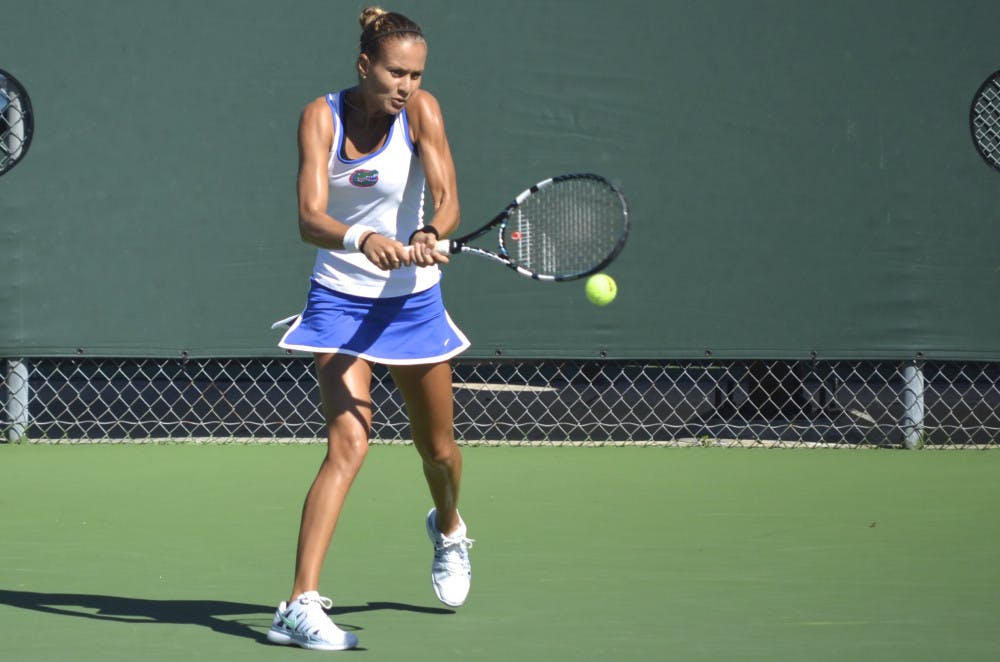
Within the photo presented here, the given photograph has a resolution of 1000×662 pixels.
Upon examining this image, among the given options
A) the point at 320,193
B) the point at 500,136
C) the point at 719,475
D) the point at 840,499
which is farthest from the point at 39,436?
the point at 320,193

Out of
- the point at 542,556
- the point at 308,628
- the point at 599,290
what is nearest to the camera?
the point at 308,628

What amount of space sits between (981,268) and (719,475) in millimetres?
1744

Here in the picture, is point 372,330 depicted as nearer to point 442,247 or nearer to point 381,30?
point 442,247

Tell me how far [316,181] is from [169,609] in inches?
45.3

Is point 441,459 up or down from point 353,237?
down

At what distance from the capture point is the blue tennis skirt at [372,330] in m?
3.67

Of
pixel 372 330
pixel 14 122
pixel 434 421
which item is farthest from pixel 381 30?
pixel 14 122

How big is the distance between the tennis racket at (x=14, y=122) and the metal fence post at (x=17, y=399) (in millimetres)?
920

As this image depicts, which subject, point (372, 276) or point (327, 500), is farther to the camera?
point (372, 276)

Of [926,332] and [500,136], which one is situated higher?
[500,136]

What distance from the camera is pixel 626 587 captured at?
409 centimetres

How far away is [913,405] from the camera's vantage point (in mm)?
7191

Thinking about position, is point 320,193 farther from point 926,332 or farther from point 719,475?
point 926,332

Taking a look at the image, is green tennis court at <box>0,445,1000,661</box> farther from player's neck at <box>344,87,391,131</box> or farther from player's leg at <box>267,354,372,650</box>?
player's neck at <box>344,87,391,131</box>
